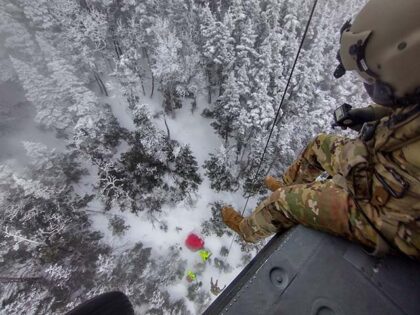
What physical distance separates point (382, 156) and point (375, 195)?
0.32 meters

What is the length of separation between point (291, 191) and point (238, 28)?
76.7 feet

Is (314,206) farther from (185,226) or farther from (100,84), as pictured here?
(100,84)

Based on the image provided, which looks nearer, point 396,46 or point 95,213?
point 396,46

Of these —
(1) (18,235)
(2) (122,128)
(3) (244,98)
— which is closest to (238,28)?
(3) (244,98)

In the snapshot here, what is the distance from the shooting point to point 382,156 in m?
1.93

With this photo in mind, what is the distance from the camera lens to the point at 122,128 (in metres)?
24.3

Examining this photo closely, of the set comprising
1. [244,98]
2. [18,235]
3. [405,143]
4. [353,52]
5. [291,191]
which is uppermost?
[353,52]

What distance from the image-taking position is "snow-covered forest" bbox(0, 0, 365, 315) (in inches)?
731

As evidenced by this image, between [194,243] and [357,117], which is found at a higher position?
[357,117]

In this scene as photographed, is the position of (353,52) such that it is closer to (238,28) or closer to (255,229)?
(255,229)

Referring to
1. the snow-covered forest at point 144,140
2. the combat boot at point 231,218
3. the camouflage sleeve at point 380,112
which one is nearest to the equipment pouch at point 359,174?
the camouflage sleeve at point 380,112

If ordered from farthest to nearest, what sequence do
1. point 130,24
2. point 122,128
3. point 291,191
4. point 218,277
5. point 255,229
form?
point 122,128 < point 130,24 < point 218,277 < point 255,229 < point 291,191

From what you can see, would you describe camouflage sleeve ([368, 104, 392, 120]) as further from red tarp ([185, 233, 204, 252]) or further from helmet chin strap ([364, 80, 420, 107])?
red tarp ([185, 233, 204, 252])

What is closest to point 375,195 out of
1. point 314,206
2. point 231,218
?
point 314,206
